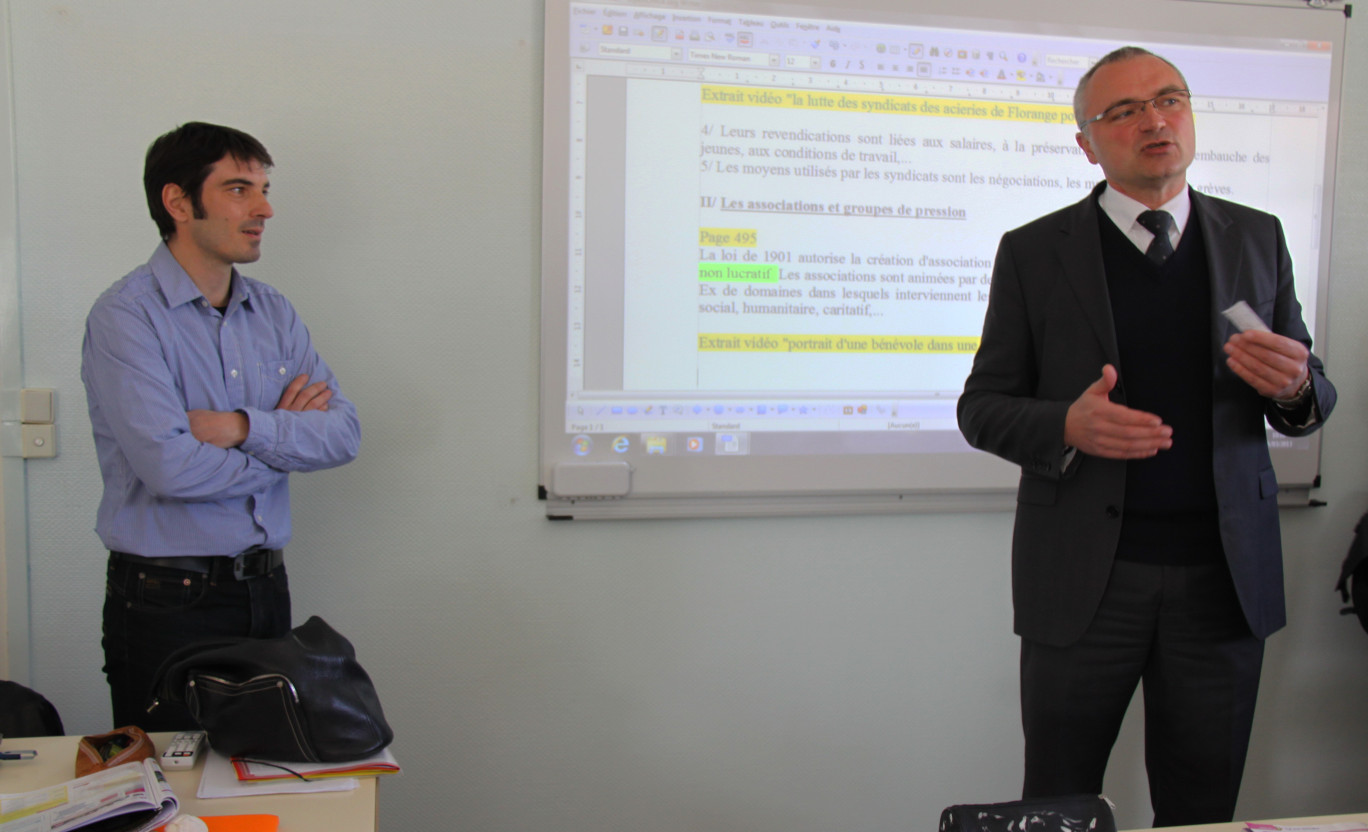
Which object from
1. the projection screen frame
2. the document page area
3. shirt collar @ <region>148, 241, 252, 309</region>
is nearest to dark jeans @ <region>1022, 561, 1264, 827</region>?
the projection screen frame

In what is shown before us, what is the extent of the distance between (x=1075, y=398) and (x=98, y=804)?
5.33 feet

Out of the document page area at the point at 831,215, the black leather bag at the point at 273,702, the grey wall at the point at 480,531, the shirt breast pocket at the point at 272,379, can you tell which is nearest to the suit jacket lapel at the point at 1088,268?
the document page area at the point at 831,215

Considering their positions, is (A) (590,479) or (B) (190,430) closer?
(B) (190,430)

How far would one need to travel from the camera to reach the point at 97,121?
209 centimetres

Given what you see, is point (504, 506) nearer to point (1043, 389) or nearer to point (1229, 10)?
point (1043, 389)

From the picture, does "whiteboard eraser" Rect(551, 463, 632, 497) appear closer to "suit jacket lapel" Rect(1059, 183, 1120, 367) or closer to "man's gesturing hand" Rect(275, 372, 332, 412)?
"man's gesturing hand" Rect(275, 372, 332, 412)

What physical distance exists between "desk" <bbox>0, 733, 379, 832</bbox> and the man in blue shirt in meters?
0.43

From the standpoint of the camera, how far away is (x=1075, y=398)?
5.43ft

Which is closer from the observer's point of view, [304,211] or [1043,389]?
[1043,389]

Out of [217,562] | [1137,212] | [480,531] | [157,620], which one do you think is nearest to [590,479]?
[480,531]

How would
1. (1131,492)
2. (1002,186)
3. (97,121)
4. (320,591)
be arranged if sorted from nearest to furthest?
(1131,492) → (97,121) → (320,591) → (1002,186)

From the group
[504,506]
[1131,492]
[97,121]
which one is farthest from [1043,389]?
[97,121]

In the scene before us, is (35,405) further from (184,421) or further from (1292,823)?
(1292,823)

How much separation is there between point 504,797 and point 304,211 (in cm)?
159
